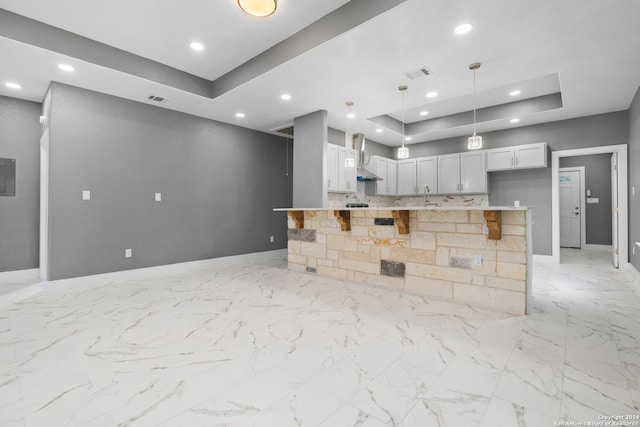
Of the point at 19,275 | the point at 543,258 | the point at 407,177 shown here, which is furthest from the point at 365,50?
the point at 19,275

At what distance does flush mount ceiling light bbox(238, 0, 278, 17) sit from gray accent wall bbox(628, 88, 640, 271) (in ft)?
16.3

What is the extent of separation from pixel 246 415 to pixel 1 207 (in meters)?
5.18

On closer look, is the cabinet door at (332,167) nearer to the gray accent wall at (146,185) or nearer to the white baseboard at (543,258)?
the gray accent wall at (146,185)

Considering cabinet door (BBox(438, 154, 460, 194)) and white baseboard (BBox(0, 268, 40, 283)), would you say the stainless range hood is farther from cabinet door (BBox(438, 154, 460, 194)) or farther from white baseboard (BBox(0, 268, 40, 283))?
white baseboard (BBox(0, 268, 40, 283))

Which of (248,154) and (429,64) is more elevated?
(429,64)

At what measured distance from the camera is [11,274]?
434 cm

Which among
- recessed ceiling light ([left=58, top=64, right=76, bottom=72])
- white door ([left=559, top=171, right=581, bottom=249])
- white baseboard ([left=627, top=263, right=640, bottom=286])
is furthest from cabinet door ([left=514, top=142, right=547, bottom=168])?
recessed ceiling light ([left=58, top=64, right=76, bottom=72])

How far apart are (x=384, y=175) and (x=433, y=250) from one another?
3.75 m

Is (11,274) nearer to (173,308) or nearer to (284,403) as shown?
(173,308)

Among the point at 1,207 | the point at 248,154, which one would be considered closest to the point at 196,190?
the point at 248,154

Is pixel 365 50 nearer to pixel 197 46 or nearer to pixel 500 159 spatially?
pixel 197 46

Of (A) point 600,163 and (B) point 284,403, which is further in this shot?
(A) point 600,163

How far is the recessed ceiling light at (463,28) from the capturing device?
9.12 ft

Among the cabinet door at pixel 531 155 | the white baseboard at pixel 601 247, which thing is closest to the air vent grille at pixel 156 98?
the cabinet door at pixel 531 155
